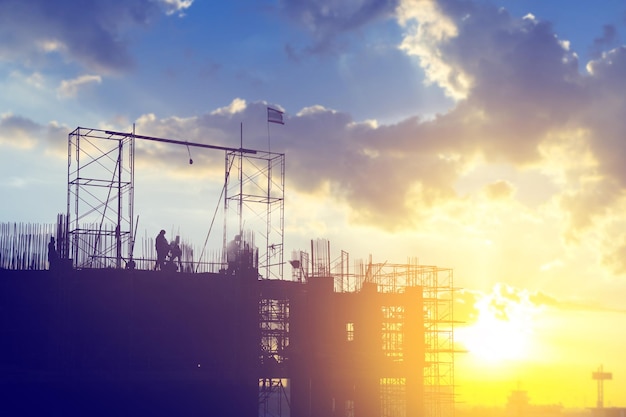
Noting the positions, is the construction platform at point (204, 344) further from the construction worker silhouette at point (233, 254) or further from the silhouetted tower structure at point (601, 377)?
the silhouetted tower structure at point (601, 377)

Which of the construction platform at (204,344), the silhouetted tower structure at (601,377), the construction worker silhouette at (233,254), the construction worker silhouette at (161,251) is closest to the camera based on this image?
the construction platform at (204,344)

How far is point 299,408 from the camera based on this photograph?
53.4m

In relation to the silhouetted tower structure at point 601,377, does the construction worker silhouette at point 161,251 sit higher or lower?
higher

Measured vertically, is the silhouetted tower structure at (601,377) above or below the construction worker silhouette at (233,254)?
below

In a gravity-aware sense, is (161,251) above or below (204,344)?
above

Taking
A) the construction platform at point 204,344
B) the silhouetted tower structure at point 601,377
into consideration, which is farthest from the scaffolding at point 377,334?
the silhouetted tower structure at point 601,377

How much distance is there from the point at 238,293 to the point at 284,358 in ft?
18.0

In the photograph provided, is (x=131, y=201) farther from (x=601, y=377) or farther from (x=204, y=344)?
(x=601, y=377)

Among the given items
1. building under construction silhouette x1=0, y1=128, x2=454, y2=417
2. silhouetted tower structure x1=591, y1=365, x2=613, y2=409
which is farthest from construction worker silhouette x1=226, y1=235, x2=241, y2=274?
silhouetted tower structure x1=591, y1=365, x2=613, y2=409

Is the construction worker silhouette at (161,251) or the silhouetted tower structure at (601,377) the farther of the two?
the silhouetted tower structure at (601,377)

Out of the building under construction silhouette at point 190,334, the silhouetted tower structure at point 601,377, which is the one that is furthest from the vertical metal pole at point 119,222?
the silhouetted tower structure at point 601,377

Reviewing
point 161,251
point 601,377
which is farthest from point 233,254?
point 601,377

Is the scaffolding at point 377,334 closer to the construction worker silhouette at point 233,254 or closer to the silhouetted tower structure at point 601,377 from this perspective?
the construction worker silhouette at point 233,254

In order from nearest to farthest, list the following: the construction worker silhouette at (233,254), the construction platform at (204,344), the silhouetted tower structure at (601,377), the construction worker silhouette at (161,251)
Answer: the construction platform at (204,344) → the construction worker silhouette at (161,251) → the construction worker silhouette at (233,254) → the silhouetted tower structure at (601,377)
